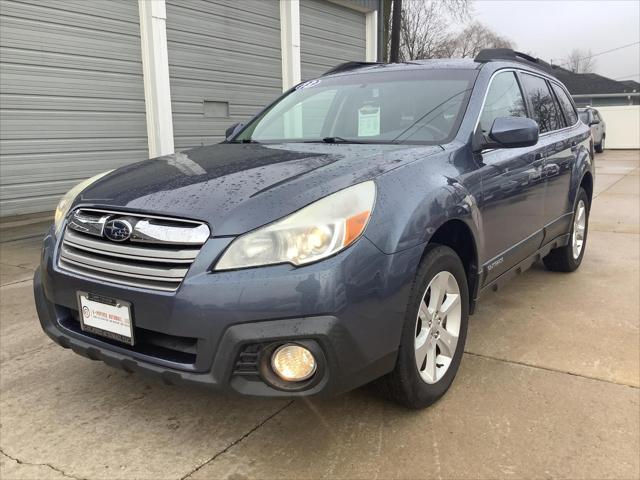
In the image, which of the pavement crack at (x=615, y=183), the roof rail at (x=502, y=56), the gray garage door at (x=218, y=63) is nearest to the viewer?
the roof rail at (x=502, y=56)

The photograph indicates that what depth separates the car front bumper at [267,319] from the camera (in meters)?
1.96

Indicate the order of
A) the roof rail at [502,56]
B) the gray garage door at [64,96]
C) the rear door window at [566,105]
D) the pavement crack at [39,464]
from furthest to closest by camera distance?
the gray garage door at [64,96] → the rear door window at [566,105] → the roof rail at [502,56] → the pavement crack at [39,464]

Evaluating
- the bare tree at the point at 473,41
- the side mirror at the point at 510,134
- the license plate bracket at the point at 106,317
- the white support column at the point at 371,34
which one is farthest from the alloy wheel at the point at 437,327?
the bare tree at the point at 473,41

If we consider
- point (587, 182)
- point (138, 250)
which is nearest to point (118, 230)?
point (138, 250)

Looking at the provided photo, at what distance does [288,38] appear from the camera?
11.8 meters

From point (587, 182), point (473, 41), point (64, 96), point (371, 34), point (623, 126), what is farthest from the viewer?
point (473, 41)

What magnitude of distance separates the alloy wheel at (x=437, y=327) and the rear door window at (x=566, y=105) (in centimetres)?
279

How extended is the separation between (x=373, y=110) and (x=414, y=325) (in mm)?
1542

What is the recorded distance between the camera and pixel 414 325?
7.57 feet

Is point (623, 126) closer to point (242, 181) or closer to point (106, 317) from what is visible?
point (242, 181)

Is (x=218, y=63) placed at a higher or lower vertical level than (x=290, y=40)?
lower

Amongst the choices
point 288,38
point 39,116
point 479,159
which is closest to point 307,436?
point 479,159

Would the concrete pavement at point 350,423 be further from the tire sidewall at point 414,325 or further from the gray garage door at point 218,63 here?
the gray garage door at point 218,63

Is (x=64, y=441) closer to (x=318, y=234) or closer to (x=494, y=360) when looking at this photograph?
(x=318, y=234)
